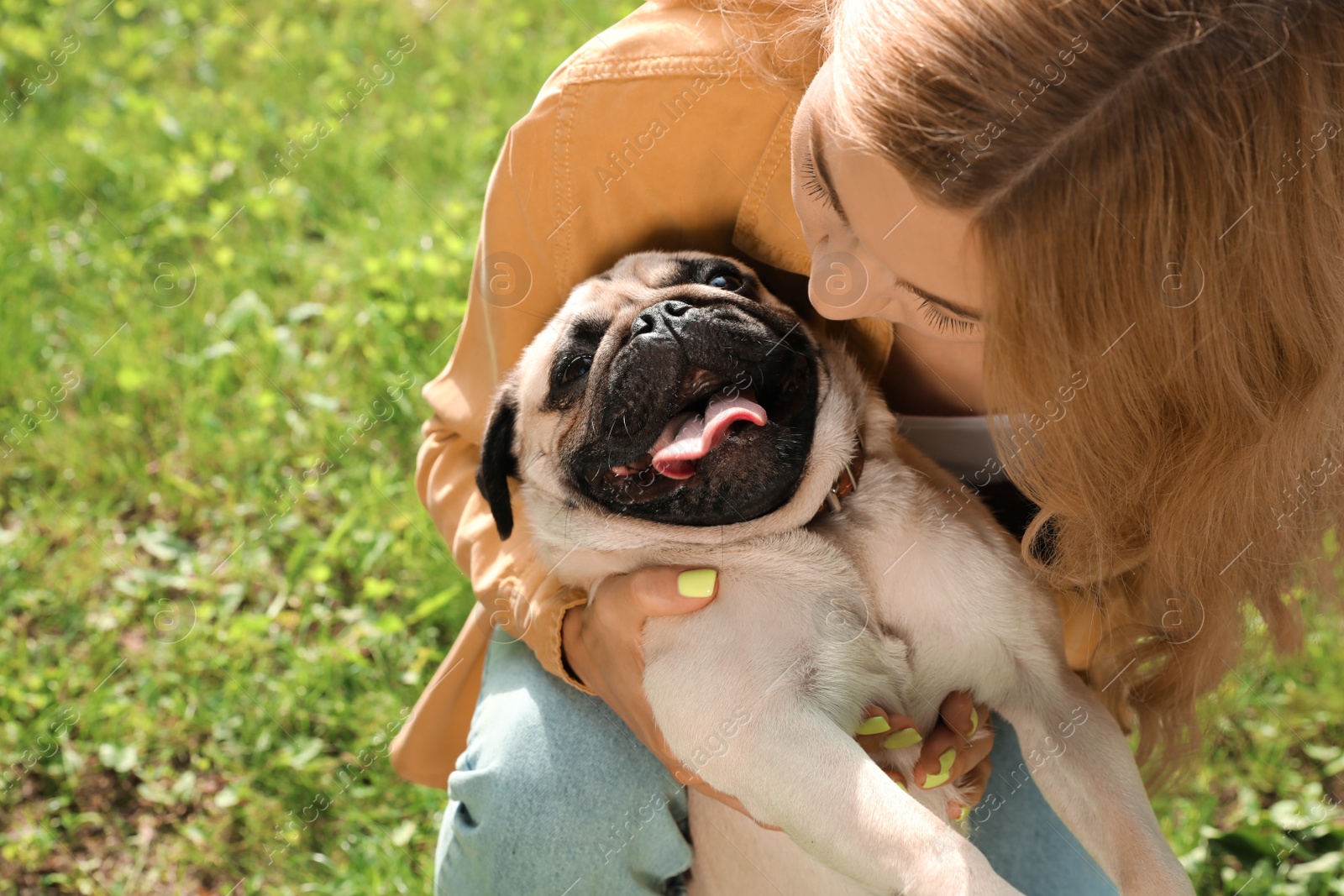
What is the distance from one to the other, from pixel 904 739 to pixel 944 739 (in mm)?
135

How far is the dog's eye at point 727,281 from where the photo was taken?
7.95ft

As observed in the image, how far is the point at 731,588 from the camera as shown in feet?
7.43

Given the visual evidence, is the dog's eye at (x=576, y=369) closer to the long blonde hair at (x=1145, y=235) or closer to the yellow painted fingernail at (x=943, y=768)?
the long blonde hair at (x=1145, y=235)

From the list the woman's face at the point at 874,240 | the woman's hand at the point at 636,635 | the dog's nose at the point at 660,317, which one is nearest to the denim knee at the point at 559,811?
the woman's hand at the point at 636,635

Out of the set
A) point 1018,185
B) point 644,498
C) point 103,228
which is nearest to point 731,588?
point 644,498

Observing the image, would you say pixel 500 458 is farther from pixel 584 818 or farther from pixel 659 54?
pixel 659 54

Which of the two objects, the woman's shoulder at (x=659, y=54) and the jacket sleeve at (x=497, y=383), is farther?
the jacket sleeve at (x=497, y=383)

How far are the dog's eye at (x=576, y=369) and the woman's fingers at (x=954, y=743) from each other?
115 centimetres

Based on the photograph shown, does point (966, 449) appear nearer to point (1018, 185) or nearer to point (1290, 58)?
point (1018, 185)

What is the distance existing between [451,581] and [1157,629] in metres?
2.30

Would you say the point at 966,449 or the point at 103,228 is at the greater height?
the point at 103,228

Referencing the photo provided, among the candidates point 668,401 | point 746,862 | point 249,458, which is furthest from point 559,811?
point 249,458

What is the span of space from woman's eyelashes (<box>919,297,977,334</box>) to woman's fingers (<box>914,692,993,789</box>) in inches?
33.2

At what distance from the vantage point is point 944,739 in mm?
2211
